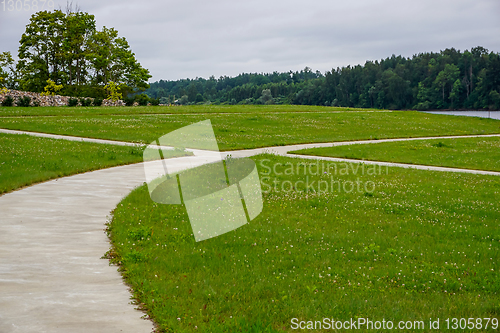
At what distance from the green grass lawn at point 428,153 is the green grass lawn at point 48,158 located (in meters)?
9.79

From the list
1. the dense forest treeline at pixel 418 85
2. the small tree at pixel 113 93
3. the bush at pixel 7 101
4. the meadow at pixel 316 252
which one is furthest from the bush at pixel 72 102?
the dense forest treeline at pixel 418 85

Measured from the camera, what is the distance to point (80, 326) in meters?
4.39

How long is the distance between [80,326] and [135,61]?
76.1m

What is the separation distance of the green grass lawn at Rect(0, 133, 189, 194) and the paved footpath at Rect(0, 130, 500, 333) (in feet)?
6.13

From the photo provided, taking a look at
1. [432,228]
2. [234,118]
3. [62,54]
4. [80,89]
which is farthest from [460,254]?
[62,54]

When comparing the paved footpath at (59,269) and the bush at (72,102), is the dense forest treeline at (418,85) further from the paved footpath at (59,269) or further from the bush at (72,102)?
the paved footpath at (59,269)

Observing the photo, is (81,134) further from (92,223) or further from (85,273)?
(85,273)

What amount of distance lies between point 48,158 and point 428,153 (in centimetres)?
1976

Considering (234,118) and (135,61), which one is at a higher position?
(135,61)

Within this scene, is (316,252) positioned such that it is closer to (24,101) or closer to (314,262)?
(314,262)

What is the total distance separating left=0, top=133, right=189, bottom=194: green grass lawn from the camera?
40.9 ft

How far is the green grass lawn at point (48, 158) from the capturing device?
12.5m

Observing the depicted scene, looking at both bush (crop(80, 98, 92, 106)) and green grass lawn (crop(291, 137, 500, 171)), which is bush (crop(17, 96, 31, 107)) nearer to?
bush (crop(80, 98, 92, 106))

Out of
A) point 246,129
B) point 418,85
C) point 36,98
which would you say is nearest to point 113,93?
point 36,98
